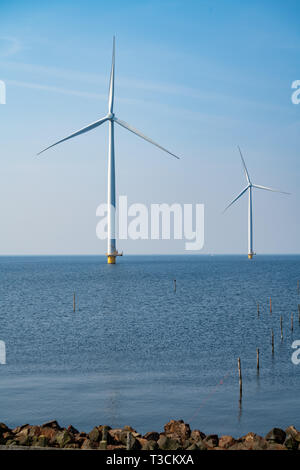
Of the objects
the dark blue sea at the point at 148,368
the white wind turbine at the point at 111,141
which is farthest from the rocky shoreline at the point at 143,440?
the white wind turbine at the point at 111,141

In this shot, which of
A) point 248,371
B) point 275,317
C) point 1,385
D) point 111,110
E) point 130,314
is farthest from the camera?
point 111,110

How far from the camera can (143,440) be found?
84.2 feet

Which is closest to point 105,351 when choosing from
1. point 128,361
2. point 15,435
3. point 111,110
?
point 128,361

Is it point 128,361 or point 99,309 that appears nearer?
point 128,361

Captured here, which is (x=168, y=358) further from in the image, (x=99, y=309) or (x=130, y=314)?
(x=99, y=309)

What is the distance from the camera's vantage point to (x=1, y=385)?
39219 mm

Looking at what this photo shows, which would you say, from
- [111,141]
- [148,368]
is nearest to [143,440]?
[148,368]

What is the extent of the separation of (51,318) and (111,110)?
79587 millimetres

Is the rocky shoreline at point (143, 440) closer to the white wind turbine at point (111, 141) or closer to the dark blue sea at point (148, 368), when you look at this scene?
the dark blue sea at point (148, 368)

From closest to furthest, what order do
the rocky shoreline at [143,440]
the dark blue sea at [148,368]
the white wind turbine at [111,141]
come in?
1. the rocky shoreline at [143,440]
2. the dark blue sea at [148,368]
3. the white wind turbine at [111,141]

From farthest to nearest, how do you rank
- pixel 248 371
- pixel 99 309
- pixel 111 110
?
pixel 111 110 < pixel 99 309 < pixel 248 371

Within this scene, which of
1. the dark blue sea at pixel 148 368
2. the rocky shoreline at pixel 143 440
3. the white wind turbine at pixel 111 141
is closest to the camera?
the rocky shoreline at pixel 143 440

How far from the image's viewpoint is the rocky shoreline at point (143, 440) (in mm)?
24609

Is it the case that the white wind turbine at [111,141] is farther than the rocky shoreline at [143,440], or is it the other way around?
the white wind turbine at [111,141]
